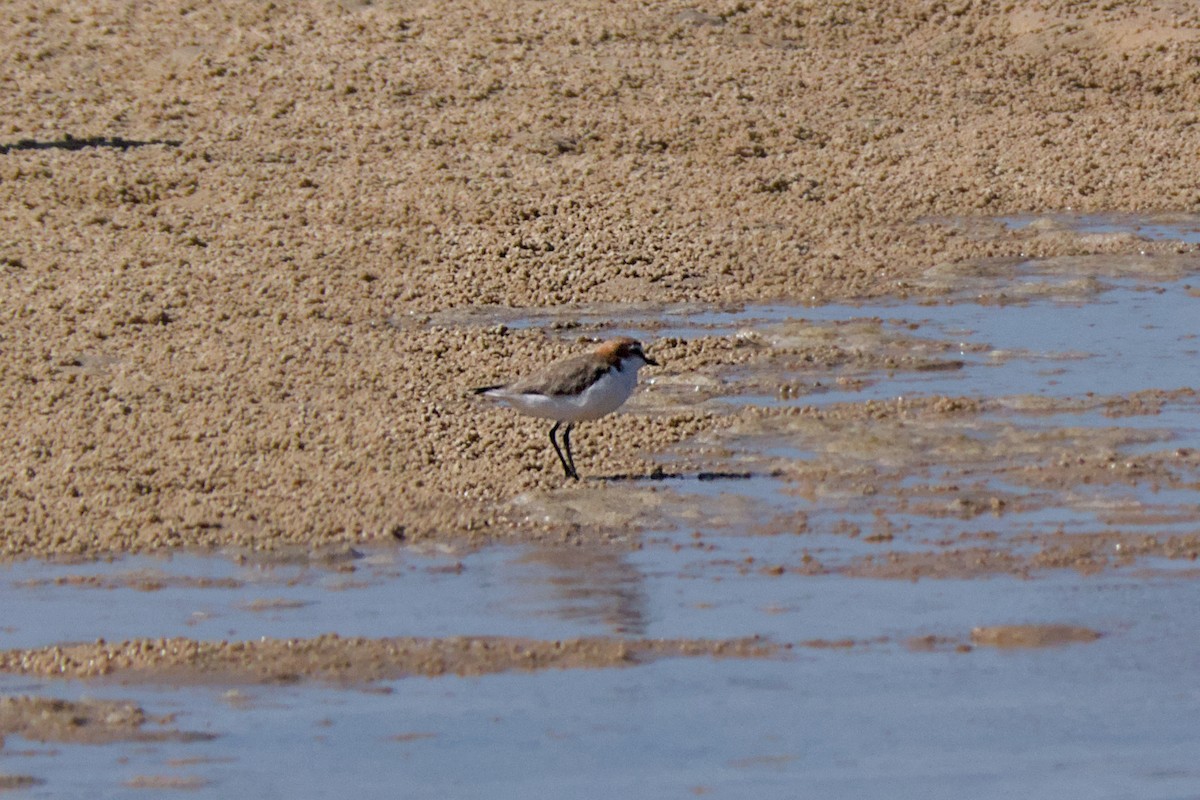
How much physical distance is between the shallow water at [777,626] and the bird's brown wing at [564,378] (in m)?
0.54

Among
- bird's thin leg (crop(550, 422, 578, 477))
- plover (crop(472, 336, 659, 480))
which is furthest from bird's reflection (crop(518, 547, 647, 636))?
plover (crop(472, 336, 659, 480))

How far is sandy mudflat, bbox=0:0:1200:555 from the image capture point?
9.81 m

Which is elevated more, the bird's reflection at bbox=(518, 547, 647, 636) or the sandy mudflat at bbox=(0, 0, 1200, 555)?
the sandy mudflat at bbox=(0, 0, 1200, 555)

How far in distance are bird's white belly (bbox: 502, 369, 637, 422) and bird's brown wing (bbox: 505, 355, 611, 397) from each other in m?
0.02

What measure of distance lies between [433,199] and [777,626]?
26.5 feet

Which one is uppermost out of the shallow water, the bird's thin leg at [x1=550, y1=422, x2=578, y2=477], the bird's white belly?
the bird's white belly

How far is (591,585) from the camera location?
8141mm

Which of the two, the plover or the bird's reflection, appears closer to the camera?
the bird's reflection

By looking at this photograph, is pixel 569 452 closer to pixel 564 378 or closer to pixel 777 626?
pixel 564 378

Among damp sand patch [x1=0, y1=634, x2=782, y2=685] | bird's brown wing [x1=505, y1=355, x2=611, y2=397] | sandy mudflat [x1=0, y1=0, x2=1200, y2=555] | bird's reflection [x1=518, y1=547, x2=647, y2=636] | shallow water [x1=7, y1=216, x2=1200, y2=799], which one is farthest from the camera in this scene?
sandy mudflat [x1=0, y1=0, x2=1200, y2=555]

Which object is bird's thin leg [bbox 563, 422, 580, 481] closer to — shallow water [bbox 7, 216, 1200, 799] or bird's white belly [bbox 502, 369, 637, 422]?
bird's white belly [bbox 502, 369, 637, 422]

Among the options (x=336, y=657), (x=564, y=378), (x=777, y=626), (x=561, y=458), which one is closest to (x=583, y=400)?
(x=564, y=378)

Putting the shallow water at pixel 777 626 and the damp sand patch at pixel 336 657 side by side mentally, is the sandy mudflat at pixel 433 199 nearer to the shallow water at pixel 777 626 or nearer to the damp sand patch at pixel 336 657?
the shallow water at pixel 777 626

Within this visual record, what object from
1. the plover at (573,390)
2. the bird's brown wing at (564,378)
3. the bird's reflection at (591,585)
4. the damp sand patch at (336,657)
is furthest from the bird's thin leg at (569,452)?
the damp sand patch at (336,657)
